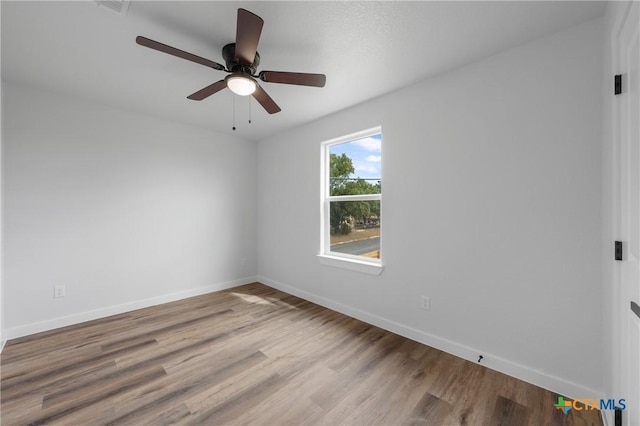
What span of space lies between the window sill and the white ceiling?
6.02 ft

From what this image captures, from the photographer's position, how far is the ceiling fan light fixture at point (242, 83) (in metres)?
1.81

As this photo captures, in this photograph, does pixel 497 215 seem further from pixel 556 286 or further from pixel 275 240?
pixel 275 240

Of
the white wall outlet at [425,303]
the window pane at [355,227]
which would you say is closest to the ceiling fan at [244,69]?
the window pane at [355,227]

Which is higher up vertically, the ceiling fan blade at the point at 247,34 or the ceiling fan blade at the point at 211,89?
the ceiling fan blade at the point at 247,34

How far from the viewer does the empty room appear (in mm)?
1596

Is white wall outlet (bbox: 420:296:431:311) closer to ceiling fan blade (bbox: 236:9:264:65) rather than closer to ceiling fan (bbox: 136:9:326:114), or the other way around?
ceiling fan (bbox: 136:9:326:114)

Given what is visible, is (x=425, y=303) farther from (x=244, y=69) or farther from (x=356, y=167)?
(x=244, y=69)

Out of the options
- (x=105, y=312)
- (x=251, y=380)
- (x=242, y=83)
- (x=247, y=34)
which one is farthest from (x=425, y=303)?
(x=105, y=312)

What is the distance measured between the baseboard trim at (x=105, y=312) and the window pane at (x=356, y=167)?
2.35 metres

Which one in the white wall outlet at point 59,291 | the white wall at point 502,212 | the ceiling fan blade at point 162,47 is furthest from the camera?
the white wall outlet at point 59,291

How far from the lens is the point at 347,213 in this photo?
3352 millimetres

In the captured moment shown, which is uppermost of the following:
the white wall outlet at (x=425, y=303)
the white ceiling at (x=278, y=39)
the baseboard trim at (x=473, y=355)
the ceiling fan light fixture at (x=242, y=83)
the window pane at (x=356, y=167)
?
the white ceiling at (x=278, y=39)

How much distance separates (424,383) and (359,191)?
2.00 m

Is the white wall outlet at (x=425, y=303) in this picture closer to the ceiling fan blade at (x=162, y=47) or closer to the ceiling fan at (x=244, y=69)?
the ceiling fan at (x=244, y=69)
